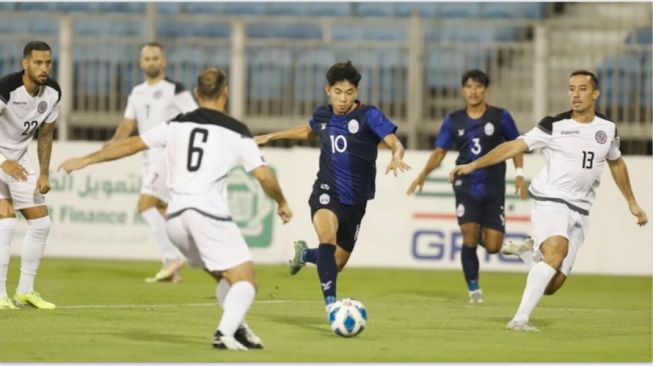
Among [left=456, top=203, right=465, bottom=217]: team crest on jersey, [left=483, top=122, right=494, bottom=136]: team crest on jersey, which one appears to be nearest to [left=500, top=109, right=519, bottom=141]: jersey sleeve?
[left=483, top=122, right=494, bottom=136]: team crest on jersey

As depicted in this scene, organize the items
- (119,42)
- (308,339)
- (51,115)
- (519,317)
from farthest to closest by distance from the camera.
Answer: (119,42), (51,115), (519,317), (308,339)

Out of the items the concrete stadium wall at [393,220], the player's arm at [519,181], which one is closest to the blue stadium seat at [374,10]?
the concrete stadium wall at [393,220]

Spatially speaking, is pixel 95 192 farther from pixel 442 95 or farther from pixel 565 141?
pixel 565 141

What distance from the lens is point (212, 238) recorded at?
32.6 feet

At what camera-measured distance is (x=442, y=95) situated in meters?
24.3

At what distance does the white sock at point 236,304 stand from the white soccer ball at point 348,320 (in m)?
1.40

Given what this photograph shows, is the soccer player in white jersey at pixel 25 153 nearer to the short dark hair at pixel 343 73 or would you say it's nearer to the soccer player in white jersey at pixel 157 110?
the short dark hair at pixel 343 73

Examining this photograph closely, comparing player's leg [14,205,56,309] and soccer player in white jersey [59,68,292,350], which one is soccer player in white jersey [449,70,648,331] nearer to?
soccer player in white jersey [59,68,292,350]

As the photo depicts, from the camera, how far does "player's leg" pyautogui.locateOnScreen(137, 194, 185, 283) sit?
1792 cm

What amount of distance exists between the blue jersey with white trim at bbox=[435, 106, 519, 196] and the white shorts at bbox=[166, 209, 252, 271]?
6.18 metres

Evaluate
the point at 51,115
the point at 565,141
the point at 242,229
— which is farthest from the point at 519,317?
the point at 242,229

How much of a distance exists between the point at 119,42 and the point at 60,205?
375 centimetres

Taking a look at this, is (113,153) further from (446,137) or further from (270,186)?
(446,137)

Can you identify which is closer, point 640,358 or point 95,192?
point 640,358
